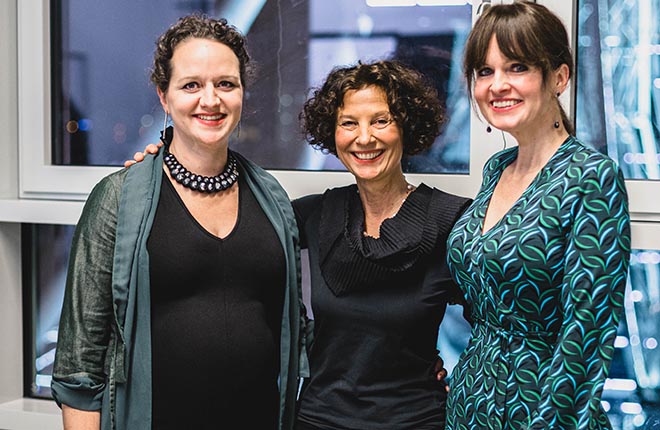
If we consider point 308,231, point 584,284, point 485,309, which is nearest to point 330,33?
point 308,231

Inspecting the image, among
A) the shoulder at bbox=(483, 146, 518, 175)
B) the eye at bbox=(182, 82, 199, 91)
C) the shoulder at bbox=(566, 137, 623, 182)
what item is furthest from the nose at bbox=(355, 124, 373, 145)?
the shoulder at bbox=(566, 137, 623, 182)

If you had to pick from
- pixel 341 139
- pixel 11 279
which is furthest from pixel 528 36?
pixel 11 279

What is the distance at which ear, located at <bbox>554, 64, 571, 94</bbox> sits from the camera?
1.67m

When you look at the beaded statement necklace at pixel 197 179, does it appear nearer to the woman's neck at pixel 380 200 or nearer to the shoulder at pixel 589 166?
the woman's neck at pixel 380 200

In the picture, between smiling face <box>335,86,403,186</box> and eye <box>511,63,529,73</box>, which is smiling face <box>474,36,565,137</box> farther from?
smiling face <box>335,86,403,186</box>

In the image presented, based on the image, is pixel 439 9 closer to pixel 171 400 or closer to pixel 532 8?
pixel 532 8

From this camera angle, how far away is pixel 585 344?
150 cm

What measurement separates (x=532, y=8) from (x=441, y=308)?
2.27 feet

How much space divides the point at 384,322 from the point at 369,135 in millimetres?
426

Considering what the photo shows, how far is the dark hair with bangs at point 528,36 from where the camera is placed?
163 cm

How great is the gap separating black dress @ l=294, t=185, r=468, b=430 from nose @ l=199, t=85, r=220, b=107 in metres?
0.44

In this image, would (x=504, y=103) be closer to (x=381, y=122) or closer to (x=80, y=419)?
(x=381, y=122)

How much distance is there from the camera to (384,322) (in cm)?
190

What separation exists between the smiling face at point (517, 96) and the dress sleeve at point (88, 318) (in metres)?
0.83
